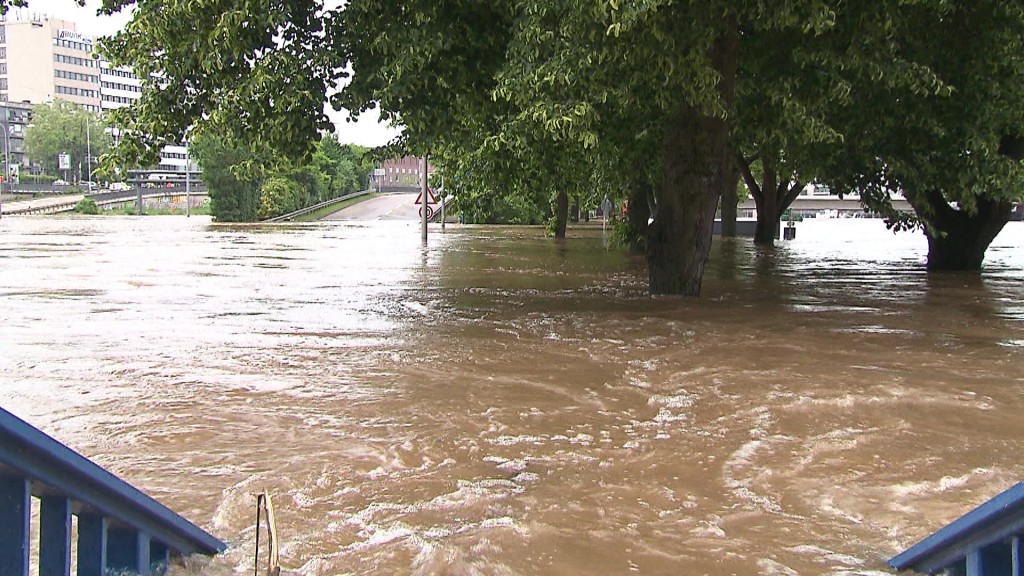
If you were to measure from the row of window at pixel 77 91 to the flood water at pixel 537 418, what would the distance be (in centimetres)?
14510

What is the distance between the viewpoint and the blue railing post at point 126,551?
9.42 ft

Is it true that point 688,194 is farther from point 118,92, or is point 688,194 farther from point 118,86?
point 118,86

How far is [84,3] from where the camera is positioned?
11859 millimetres

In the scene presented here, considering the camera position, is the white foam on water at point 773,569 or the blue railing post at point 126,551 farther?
the white foam on water at point 773,569

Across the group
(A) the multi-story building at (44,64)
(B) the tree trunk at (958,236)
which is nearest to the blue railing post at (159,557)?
(B) the tree trunk at (958,236)

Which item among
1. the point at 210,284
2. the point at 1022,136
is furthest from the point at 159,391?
the point at 1022,136

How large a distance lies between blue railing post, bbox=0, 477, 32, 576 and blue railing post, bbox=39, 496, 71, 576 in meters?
0.18

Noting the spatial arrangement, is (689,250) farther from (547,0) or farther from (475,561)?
(475,561)

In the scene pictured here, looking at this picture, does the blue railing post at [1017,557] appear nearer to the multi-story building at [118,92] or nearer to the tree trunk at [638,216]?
the tree trunk at [638,216]

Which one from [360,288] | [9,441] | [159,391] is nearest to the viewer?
[9,441]

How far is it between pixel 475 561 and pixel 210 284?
1396 cm

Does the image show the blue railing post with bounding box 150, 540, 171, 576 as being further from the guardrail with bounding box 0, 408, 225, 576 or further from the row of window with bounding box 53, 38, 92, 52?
the row of window with bounding box 53, 38, 92, 52

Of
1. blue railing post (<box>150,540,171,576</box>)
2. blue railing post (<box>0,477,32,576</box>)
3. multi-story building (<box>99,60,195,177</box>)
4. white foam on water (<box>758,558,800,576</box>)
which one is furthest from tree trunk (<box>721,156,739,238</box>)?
multi-story building (<box>99,60,195,177</box>)

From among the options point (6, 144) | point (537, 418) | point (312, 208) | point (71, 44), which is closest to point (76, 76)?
point (71, 44)
